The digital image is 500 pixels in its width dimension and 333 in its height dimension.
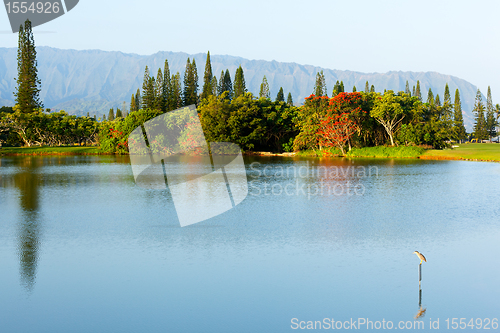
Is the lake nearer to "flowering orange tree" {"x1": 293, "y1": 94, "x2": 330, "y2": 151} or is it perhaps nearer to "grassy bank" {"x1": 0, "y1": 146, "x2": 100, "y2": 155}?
"flowering orange tree" {"x1": 293, "y1": 94, "x2": 330, "y2": 151}

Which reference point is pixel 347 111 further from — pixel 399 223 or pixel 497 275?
pixel 497 275

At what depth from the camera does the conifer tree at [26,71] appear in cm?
5669

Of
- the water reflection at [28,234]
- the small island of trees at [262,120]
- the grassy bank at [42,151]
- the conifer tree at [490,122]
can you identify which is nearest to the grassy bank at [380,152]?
the small island of trees at [262,120]

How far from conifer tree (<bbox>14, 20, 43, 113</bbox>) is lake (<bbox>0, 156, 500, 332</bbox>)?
158ft

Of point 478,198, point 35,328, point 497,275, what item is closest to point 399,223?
point 497,275

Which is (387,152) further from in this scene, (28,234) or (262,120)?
(28,234)

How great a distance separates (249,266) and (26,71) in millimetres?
58899

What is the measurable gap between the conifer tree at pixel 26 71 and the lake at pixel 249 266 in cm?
4804

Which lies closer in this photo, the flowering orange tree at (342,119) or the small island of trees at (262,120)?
the flowering orange tree at (342,119)

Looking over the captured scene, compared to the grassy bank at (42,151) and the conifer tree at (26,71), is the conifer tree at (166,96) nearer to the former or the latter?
the grassy bank at (42,151)

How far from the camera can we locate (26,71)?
5762cm

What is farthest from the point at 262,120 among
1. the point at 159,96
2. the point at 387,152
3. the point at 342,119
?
the point at 159,96

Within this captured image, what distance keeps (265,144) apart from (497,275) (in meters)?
48.5

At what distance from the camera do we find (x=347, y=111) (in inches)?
1740
